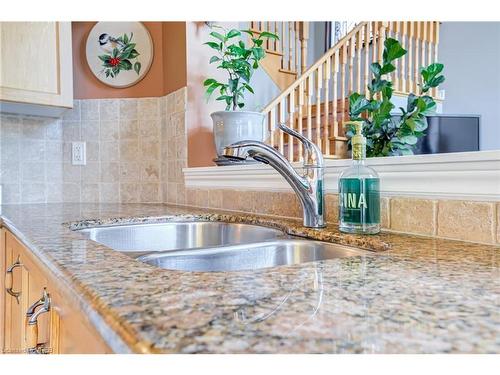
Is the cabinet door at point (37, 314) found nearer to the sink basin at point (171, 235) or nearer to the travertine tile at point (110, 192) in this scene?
the sink basin at point (171, 235)

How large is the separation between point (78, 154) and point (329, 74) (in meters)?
2.28

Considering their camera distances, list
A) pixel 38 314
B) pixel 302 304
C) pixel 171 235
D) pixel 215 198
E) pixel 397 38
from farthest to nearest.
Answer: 1. pixel 397 38
2. pixel 215 198
3. pixel 171 235
4. pixel 38 314
5. pixel 302 304

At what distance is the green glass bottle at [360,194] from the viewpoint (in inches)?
35.2

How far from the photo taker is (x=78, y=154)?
2.25 metres

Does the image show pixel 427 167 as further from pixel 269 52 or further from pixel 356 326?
pixel 269 52

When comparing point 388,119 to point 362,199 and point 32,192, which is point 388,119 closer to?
point 362,199

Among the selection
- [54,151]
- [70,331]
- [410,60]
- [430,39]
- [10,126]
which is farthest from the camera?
[430,39]

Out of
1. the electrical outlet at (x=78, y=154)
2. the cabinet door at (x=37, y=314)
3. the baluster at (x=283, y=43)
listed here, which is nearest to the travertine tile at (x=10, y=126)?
the electrical outlet at (x=78, y=154)

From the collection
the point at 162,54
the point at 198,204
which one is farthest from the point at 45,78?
the point at 198,204

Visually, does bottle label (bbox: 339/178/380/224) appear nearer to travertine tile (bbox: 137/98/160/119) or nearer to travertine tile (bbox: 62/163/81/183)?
travertine tile (bbox: 137/98/160/119)

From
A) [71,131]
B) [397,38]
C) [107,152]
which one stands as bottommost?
[107,152]

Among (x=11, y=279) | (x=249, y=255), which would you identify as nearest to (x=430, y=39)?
(x=249, y=255)
